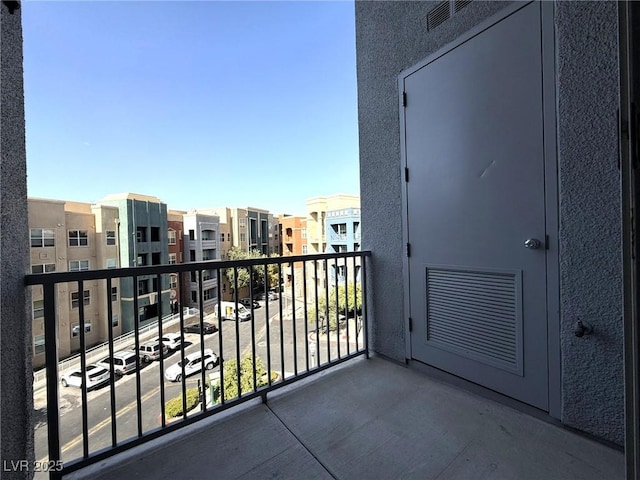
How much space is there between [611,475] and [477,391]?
0.60m

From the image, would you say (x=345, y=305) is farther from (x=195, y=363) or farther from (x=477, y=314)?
(x=195, y=363)

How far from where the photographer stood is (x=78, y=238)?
292 cm

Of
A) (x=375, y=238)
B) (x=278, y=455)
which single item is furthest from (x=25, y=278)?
(x=375, y=238)

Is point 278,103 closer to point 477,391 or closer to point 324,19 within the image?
point 324,19

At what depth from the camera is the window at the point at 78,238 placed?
9.07 ft

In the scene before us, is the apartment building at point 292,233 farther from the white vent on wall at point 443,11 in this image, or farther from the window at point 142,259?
the white vent on wall at point 443,11

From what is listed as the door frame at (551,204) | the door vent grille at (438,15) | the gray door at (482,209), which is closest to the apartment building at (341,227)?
the gray door at (482,209)

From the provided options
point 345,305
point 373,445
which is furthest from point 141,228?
point 373,445

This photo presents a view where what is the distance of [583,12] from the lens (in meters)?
1.21

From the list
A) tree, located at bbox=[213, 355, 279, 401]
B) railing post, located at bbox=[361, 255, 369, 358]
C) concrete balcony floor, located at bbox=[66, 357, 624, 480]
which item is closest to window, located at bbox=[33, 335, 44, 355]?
concrete balcony floor, located at bbox=[66, 357, 624, 480]

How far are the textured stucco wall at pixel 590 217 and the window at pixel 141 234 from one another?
16.0 feet

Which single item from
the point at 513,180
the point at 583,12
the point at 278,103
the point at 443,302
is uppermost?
the point at 278,103

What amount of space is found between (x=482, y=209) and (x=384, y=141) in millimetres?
912

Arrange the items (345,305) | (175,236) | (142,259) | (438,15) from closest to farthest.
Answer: (438,15) < (345,305) < (142,259) < (175,236)
